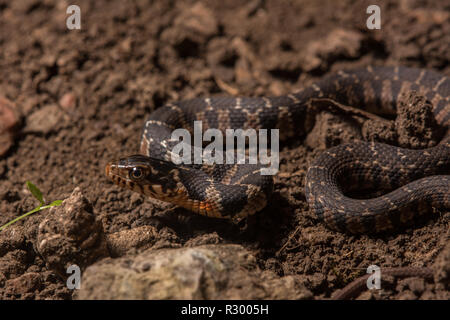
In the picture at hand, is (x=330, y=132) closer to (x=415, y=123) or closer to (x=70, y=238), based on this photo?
(x=415, y=123)

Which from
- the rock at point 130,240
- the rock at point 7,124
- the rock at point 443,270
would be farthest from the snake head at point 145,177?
the rock at point 443,270

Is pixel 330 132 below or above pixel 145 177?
above

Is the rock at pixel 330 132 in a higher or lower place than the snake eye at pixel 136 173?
higher

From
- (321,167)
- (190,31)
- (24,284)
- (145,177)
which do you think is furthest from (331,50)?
(24,284)

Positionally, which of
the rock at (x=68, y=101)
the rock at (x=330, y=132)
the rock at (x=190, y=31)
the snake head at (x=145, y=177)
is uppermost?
the rock at (x=190, y=31)

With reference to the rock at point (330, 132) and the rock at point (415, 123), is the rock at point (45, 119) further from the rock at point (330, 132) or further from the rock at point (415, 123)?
the rock at point (415, 123)
